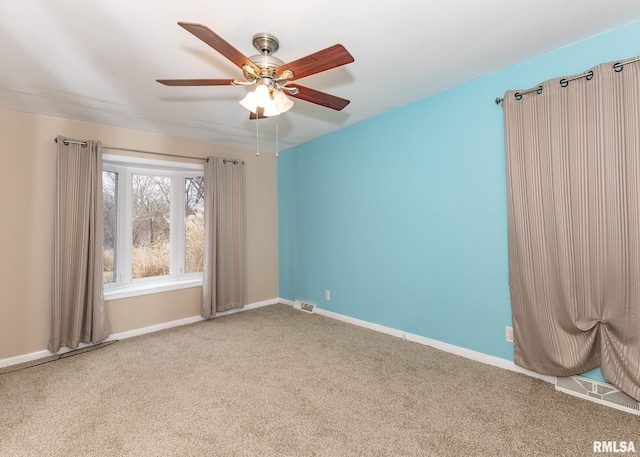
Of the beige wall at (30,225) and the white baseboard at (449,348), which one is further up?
the beige wall at (30,225)

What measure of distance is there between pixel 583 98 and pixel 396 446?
2.41 metres

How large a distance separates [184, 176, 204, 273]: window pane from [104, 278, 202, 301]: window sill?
0.76ft

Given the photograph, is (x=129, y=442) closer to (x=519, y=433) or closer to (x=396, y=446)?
(x=396, y=446)

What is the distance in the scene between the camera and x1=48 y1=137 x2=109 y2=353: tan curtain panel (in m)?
2.90

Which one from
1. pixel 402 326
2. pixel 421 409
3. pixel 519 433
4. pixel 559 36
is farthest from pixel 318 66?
pixel 402 326

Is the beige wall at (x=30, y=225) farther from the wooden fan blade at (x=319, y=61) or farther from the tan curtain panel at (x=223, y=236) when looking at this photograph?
the wooden fan blade at (x=319, y=61)

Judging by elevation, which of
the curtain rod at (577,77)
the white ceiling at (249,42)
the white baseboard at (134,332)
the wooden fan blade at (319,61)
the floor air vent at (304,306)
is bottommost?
the white baseboard at (134,332)

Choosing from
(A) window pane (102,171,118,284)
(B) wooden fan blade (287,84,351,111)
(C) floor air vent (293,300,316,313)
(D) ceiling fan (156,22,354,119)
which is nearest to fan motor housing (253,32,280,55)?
(D) ceiling fan (156,22,354,119)

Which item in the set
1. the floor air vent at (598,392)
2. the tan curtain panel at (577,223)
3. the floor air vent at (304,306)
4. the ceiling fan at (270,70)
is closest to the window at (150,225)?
the floor air vent at (304,306)

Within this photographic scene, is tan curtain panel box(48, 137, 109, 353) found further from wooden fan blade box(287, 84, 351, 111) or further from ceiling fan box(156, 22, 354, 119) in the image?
wooden fan blade box(287, 84, 351, 111)

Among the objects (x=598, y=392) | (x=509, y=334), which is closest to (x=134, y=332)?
(x=509, y=334)

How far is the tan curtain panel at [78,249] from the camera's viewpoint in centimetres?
290

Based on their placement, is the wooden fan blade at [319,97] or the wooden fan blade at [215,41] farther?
the wooden fan blade at [319,97]

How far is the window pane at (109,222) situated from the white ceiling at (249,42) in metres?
0.84
